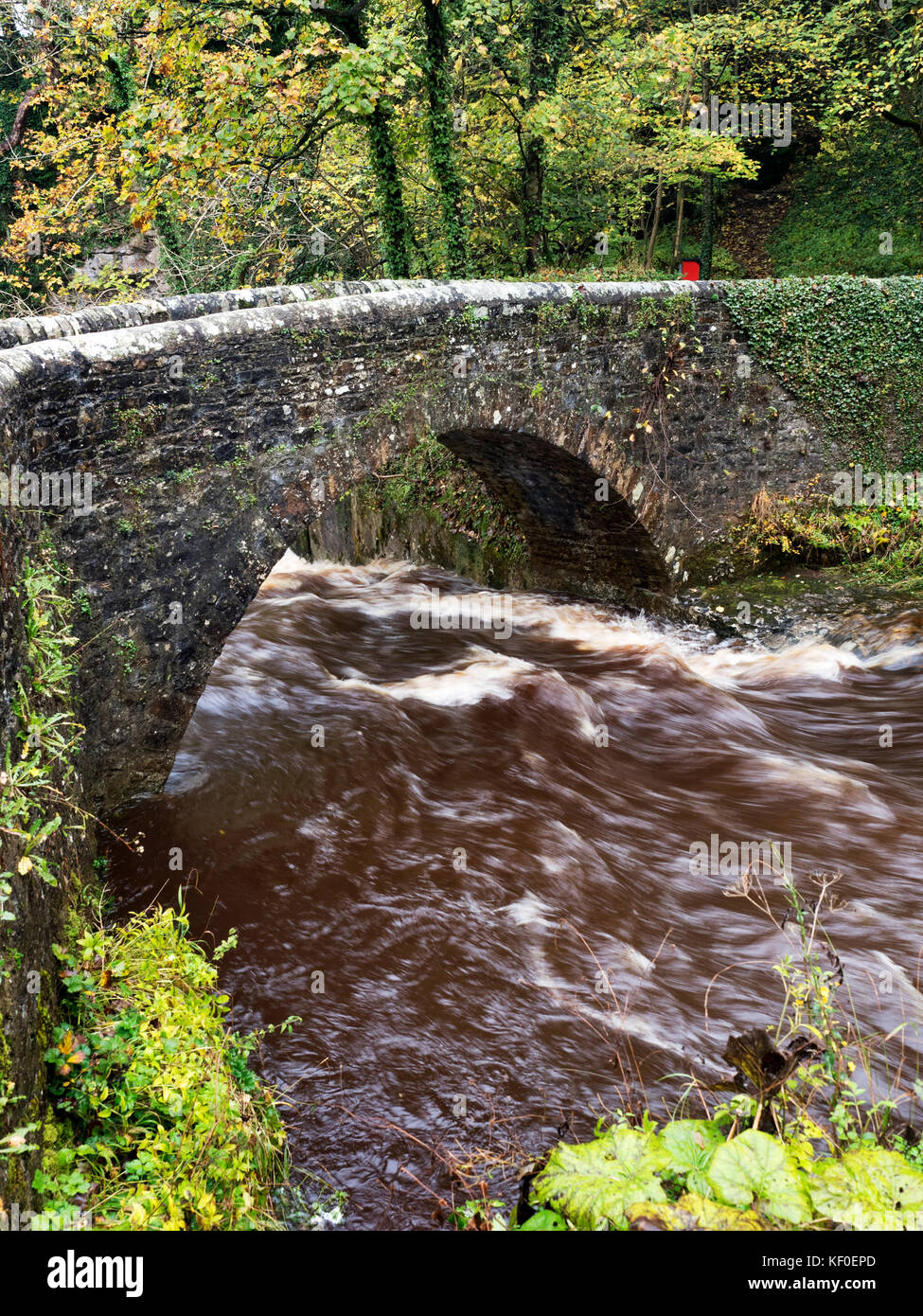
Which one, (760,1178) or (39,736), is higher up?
(39,736)

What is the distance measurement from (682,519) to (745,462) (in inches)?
46.4

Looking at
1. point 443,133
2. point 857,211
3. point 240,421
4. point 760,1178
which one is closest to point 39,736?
point 240,421

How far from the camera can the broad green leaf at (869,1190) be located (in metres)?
2.45

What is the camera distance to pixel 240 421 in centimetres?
636

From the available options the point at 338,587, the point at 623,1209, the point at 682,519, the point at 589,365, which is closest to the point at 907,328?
the point at 682,519

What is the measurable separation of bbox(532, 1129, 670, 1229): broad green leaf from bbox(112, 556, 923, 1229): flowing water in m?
0.77

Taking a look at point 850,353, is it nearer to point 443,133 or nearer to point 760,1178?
point 443,133

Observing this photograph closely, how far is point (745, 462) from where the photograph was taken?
11188 millimetres

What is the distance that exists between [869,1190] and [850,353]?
36.3 feet

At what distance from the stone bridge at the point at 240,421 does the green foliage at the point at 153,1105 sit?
121cm

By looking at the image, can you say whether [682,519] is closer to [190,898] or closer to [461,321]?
[461,321]

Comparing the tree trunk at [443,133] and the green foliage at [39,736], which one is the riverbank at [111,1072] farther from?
the tree trunk at [443,133]

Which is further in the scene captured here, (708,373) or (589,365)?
(708,373)

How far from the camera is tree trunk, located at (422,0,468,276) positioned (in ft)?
35.3
